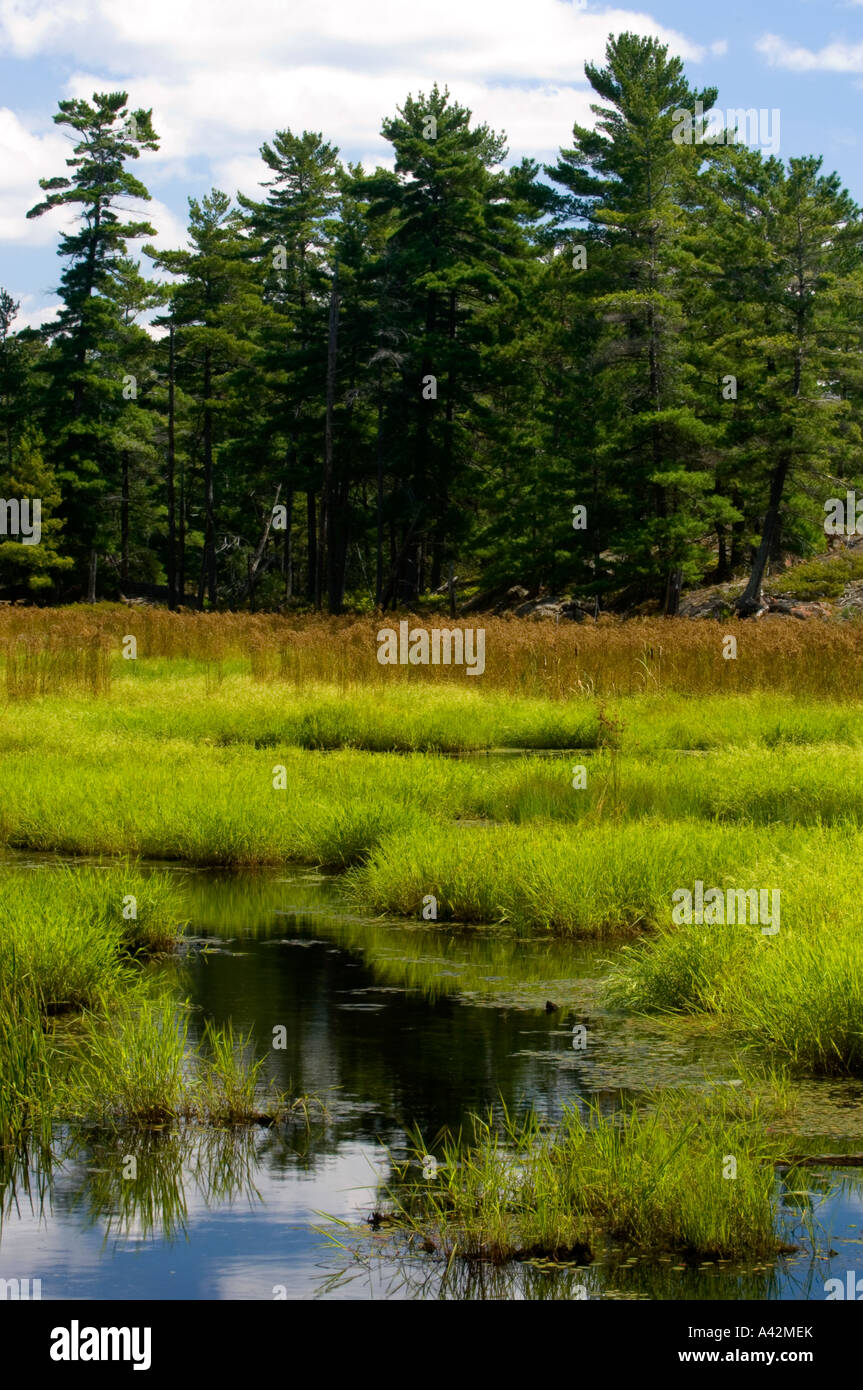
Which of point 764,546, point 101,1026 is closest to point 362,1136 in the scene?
point 101,1026

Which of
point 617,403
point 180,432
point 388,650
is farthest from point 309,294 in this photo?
point 388,650

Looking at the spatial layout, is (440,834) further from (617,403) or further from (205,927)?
(617,403)

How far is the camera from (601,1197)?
5203mm

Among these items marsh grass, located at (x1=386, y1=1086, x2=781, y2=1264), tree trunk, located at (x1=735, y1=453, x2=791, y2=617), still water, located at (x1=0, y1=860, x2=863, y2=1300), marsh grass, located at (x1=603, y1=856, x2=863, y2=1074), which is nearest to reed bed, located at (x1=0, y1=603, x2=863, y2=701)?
marsh grass, located at (x1=603, y1=856, x2=863, y2=1074)

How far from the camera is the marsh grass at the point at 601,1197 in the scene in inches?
199

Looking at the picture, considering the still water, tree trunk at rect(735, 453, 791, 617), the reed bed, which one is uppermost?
tree trunk at rect(735, 453, 791, 617)

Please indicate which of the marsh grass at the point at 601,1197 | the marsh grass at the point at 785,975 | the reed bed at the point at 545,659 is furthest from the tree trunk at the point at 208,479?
the marsh grass at the point at 601,1197

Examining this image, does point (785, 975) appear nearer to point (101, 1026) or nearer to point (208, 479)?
point (101, 1026)

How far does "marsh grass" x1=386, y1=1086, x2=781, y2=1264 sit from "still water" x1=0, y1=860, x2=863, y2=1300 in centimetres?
11

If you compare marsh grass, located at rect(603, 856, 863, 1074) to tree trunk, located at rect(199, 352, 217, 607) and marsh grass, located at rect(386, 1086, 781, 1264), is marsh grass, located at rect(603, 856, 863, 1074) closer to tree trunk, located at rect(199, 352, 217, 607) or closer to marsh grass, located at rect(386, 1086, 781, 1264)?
marsh grass, located at rect(386, 1086, 781, 1264)

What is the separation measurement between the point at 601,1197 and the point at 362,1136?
1.35 metres

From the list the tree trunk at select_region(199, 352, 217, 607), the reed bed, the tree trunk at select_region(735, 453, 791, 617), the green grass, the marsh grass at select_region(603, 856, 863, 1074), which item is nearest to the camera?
the green grass

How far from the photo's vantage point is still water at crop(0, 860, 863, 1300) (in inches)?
195

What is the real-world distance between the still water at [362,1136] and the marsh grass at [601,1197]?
4.3 inches
